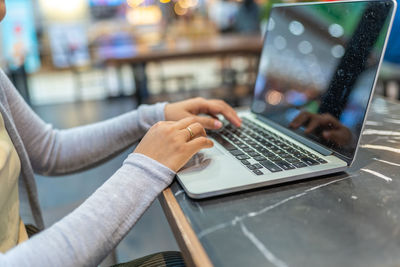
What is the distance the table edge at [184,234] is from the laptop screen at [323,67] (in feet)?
0.95

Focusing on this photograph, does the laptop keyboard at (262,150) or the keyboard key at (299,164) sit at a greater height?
the laptop keyboard at (262,150)

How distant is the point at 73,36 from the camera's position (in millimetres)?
6469

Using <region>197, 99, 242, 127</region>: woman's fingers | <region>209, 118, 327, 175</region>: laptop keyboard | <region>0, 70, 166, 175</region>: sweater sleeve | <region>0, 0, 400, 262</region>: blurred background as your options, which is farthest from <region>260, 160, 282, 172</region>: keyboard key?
<region>0, 0, 400, 262</region>: blurred background

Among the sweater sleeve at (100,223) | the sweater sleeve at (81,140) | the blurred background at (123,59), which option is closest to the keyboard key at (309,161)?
the sweater sleeve at (100,223)

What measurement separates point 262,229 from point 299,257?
0.06 m

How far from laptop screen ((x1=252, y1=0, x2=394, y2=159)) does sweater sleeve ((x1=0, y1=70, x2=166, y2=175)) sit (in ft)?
0.95

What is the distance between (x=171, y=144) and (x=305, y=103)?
309mm

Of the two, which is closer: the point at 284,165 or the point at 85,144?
the point at 284,165

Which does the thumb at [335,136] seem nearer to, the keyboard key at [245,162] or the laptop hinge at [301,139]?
the laptop hinge at [301,139]

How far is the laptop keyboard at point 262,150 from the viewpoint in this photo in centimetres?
54

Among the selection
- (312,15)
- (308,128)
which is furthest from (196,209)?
(312,15)

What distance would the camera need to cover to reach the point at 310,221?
421mm

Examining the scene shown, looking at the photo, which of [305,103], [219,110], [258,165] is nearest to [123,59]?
[219,110]

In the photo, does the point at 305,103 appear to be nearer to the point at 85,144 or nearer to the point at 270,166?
the point at 270,166
